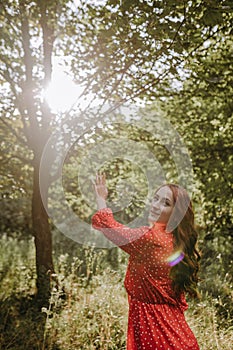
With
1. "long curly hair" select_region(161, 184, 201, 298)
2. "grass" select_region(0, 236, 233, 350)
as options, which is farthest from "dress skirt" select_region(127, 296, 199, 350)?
"grass" select_region(0, 236, 233, 350)

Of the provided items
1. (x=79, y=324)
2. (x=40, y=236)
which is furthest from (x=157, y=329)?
(x=40, y=236)

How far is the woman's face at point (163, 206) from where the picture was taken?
3.10 m

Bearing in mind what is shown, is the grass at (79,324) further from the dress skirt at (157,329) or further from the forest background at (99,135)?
the dress skirt at (157,329)

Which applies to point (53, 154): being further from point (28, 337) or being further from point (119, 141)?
point (28, 337)

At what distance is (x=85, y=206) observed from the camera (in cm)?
760

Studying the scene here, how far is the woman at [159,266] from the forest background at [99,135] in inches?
55.4

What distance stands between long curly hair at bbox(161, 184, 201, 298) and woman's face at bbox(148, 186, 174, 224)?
0.03m

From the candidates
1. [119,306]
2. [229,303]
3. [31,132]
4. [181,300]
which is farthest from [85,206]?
[181,300]

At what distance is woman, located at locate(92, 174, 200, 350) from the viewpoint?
9.49ft

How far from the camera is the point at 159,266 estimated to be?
297cm

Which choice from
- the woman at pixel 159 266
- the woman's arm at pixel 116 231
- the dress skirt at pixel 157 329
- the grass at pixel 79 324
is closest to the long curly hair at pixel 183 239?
the woman at pixel 159 266

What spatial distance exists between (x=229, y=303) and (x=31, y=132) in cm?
385

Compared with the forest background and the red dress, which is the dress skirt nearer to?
the red dress

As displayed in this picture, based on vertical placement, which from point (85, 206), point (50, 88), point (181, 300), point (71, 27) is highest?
point (71, 27)
